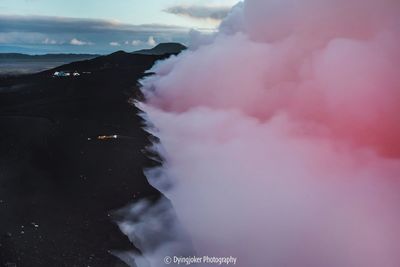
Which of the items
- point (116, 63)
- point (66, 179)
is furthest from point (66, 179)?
point (116, 63)

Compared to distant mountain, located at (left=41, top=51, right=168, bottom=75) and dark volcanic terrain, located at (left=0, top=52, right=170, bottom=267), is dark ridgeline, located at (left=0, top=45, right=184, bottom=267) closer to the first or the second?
dark volcanic terrain, located at (left=0, top=52, right=170, bottom=267)

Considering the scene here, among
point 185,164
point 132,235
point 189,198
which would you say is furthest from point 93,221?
point 185,164

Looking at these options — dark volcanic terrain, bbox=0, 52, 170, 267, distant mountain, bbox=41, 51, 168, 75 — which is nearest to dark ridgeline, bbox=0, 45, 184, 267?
dark volcanic terrain, bbox=0, 52, 170, 267

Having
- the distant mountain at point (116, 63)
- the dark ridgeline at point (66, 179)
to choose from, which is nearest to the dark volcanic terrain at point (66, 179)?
the dark ridgeline at point (66, 179)

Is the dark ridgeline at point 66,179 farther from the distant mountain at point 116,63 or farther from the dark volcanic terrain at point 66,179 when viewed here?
the distant mountain at point 116,63

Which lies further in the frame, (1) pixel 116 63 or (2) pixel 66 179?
(1) pixel 116 63

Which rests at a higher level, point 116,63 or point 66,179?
point 116,63

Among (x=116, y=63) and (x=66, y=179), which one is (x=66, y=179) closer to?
(x=66, y=179)
